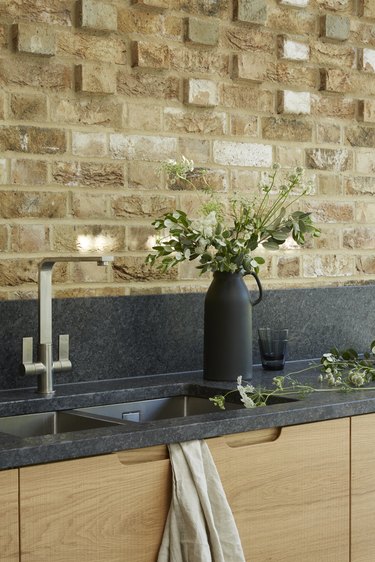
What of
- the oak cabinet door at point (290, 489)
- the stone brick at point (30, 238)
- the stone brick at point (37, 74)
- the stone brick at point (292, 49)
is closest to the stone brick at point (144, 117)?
the stone brick at point (37, 74)

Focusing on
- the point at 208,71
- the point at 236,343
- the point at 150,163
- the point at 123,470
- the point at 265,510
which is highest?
the point at 208,71

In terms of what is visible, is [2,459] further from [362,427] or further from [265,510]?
[362,427]

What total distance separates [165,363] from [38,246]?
53cm

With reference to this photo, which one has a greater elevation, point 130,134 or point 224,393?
point 130,134

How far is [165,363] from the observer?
9.41ft

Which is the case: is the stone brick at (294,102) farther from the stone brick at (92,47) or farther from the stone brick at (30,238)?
the stone brick at (30,238)

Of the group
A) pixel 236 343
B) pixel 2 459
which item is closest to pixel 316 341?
pixel 236 343

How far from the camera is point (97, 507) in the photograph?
1901mm

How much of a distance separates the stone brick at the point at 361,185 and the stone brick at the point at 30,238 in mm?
1179

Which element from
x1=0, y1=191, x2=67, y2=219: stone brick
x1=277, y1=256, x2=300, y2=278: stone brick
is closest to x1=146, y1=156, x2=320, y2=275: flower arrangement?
x1=0, y1=191, x2=67, y2=219: stone brick

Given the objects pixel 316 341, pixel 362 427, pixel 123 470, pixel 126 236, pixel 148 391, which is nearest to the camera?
pixel 123 470

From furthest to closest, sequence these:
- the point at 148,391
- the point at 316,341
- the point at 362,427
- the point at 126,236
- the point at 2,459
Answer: the point at 316,341
the point at 126,236
the point at 148,391
the point at 362,427
the point at 2,459

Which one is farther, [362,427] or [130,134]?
[130,134]

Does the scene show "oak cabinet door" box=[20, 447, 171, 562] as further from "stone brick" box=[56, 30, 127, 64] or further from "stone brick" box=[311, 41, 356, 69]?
"stone brick" box=[311, 41, 356, 69]
